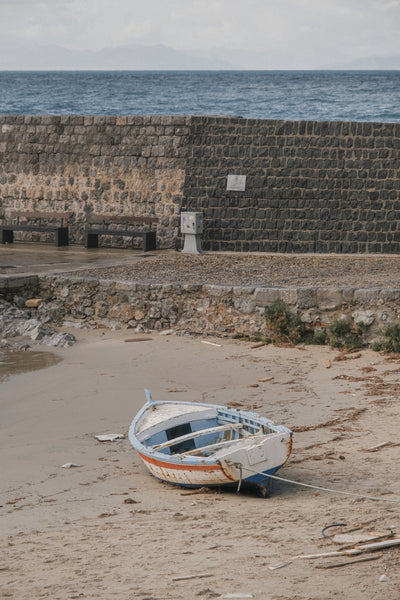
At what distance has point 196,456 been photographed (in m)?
6.36

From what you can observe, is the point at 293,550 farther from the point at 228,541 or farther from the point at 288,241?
the point at 288,241

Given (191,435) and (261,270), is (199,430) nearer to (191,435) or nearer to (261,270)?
(191,435)

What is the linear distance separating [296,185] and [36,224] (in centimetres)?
533

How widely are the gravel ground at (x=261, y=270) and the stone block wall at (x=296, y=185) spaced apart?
52 cm

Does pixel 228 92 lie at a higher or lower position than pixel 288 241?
higher

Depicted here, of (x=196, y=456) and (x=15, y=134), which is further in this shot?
(x=15, y=134)

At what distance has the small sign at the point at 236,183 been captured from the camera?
15477 mm

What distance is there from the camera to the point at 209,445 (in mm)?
6656

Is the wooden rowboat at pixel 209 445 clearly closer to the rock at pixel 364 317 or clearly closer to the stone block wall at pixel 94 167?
the rock at pixel 364 317

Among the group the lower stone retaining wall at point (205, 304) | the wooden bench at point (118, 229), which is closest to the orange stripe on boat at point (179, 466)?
the lower stone retaining wall at point (205, 304)

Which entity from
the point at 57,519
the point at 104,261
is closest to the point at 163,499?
the point at 57,519

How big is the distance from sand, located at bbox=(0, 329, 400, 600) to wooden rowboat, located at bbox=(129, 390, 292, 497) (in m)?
0.18

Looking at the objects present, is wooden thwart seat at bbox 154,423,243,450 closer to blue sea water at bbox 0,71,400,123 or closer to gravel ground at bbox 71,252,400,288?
gravel ground at bbox 71,252,400,288

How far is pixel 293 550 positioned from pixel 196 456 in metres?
1.62
